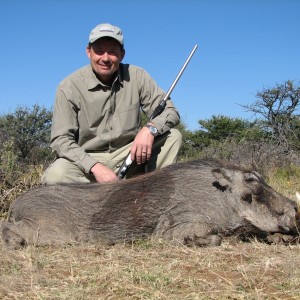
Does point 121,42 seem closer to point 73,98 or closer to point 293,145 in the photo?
point 73,98

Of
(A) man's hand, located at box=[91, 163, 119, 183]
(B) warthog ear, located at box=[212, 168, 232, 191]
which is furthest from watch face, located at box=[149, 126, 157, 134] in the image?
(B) warthog ear, located at box=[212, 168, 232, 191]

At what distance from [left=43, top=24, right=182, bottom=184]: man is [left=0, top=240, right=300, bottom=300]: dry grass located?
1247mm

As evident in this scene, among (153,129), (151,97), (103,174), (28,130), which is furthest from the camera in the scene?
(28,130)

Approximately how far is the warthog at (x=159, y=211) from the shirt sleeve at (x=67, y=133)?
578mm

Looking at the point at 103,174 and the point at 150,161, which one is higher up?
the point at 150,161

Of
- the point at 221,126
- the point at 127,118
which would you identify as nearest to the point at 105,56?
the point at 127,118

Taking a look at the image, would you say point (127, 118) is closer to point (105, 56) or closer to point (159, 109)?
point (159, 109)

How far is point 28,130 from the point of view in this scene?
11250 mm

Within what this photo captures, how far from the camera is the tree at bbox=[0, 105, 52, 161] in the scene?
962 centimetres

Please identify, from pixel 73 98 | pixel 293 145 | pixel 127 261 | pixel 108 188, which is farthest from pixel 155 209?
pixel 293 145

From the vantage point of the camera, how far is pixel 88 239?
3918 millimetres

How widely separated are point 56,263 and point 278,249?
4.97ft

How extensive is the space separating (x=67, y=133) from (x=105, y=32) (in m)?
1.00

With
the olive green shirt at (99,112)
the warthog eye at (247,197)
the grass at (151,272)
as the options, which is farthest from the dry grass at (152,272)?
the olive green shirt at (99,112)
